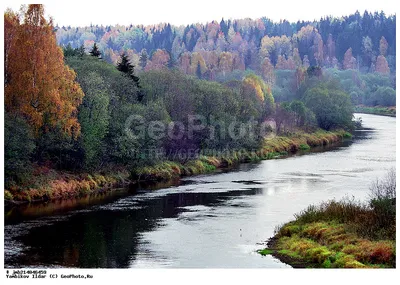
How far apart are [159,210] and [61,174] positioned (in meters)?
9.63

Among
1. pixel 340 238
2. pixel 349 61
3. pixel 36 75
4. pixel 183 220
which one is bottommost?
pixel 183 220

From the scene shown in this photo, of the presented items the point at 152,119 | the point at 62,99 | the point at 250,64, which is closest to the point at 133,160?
the point at 152,119

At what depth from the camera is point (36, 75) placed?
45.6m

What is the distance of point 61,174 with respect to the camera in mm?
47625

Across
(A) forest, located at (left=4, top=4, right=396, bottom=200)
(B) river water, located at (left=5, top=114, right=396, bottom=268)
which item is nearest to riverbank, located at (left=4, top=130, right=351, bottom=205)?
(A) forest, located at (left=4, top=4, right=396, bottom=200)

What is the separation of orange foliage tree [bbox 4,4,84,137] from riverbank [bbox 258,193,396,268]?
1906cm

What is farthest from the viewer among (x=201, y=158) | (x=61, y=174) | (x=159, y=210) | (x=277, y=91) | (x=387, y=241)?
(x=277, y=91)

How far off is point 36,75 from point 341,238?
2435 cm

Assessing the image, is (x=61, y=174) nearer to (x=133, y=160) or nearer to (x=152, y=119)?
(x=133, y=160)

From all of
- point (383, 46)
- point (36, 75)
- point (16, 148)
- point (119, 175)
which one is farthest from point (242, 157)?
point (383, 46)

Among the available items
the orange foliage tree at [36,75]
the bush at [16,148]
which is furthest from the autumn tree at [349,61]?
the bush at [16,148]

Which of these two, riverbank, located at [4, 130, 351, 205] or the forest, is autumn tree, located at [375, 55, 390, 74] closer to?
the forest

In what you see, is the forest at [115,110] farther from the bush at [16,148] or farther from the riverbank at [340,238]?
the riverbank at [340,238]

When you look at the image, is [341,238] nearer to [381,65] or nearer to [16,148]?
[16,148]
